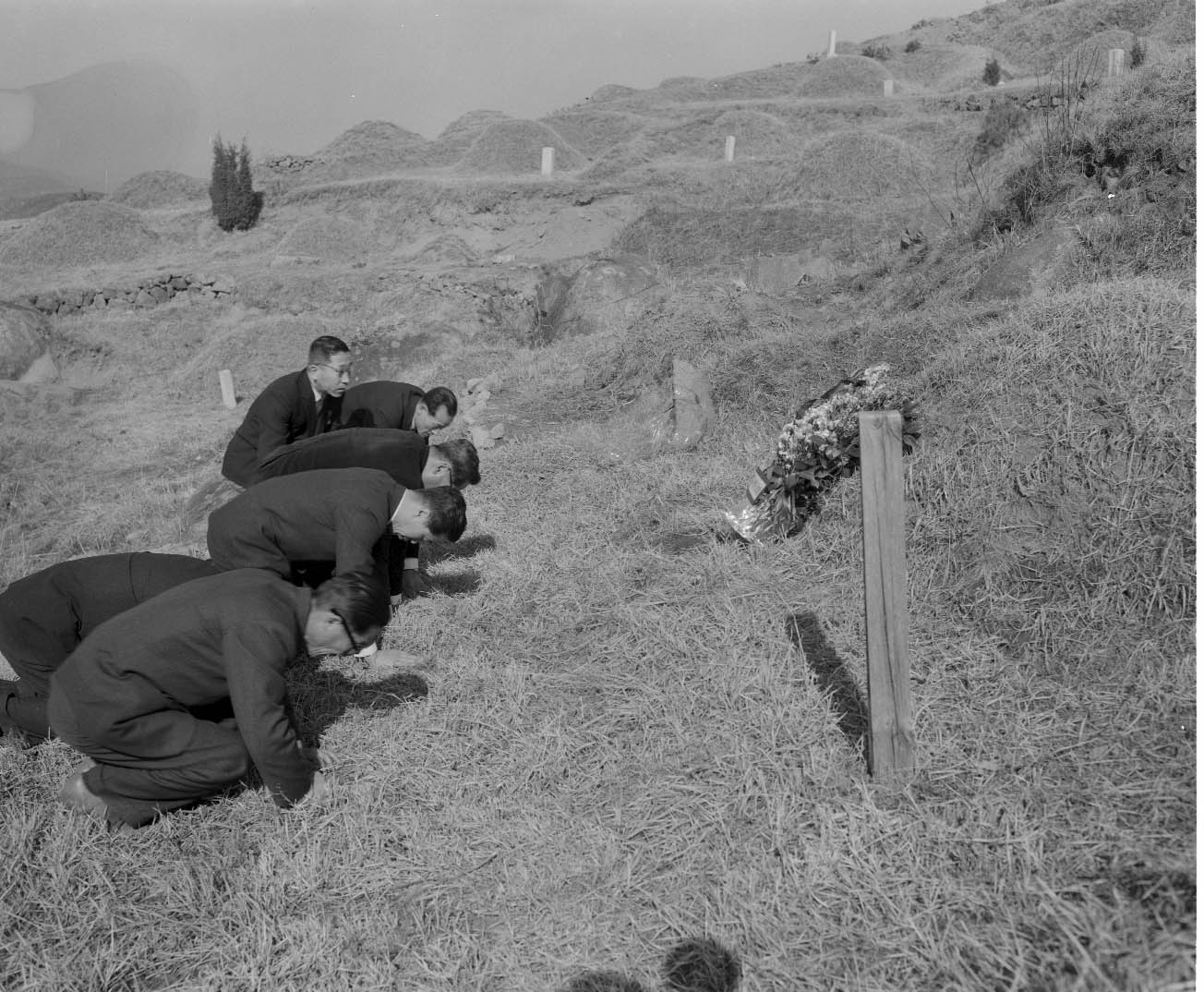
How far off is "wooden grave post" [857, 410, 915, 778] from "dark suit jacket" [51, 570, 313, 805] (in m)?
1.89

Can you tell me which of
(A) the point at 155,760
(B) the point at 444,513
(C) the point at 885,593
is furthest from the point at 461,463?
(C) the point at 885,593

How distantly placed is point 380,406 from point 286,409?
869mm

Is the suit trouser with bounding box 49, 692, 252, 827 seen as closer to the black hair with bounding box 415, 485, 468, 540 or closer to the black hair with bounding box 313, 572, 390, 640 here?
the black hair with bounding box 313, 572, 390, 640

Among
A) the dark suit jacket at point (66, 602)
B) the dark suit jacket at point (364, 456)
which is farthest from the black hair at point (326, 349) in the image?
the dark suit jacket at point (66, 602)

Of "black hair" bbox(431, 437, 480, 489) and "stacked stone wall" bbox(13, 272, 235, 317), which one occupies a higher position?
"stacked stone wall" bbox(13, 272, 235, 317)

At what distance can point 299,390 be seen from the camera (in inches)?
200

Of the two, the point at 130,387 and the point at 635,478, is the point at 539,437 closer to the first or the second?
the point at 635,478

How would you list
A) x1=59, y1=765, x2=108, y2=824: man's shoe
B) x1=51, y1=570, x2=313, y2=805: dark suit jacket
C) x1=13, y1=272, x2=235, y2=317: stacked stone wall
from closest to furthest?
x1=51, y1=570, x2=313, y2=805: dark suit jacket, x1=59, y1=765, x2=108, y2=824: man's shoe, x1=13, y1=272, x2=235, y2=317: stacked stone wall

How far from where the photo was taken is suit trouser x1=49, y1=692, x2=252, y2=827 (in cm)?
308

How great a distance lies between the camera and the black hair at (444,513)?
3.86 meters

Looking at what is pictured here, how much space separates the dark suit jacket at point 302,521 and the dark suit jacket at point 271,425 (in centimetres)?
106

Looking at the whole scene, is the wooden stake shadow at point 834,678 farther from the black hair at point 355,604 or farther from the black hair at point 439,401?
the black hair at point 439,401

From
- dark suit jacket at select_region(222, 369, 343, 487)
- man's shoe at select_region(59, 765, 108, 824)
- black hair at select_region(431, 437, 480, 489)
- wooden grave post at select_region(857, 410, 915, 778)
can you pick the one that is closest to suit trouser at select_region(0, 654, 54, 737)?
man's shoe at select_region(59, 765, 108, 824)

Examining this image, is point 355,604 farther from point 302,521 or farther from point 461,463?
point 461,463
